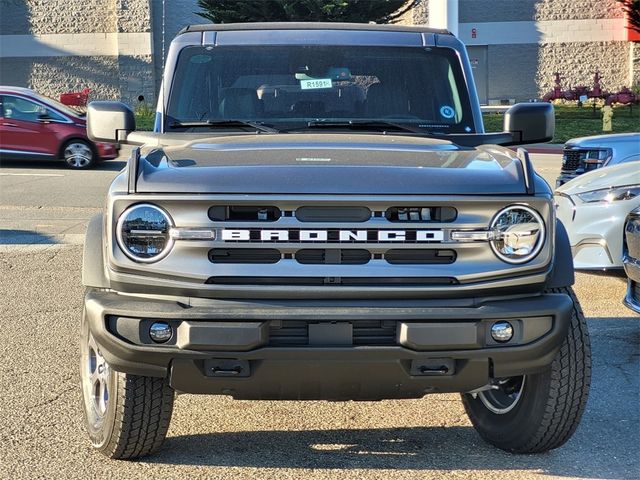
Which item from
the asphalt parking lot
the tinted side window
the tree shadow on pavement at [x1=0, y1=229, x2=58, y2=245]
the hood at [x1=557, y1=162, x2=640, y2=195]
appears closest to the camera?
the asphalt parking lot

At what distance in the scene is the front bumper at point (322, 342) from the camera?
11.5ft

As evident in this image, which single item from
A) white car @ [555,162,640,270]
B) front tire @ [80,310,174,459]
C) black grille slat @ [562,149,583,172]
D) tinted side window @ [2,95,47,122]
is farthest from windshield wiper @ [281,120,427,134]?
tinted side window @ [2,95,47,122]

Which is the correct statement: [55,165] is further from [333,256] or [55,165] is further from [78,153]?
[333,256]

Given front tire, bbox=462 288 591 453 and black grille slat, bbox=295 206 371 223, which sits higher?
black grille slat, bbox=295 206 371 223

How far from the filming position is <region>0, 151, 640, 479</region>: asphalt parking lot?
4.09 meters

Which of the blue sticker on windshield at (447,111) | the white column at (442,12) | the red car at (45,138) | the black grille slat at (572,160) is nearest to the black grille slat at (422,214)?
the blue sticker on windshield at (447,111)

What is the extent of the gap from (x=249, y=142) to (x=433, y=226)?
113 cm

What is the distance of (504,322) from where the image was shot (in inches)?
142

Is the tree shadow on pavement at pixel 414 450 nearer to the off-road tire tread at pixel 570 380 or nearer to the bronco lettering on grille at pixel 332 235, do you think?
the off-road tire tread at pixel 570 380

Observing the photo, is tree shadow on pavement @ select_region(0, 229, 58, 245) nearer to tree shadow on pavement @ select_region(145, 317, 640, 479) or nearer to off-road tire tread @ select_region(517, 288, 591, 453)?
tree shadow on pavement @ select_region(145, 317, 640, 479)

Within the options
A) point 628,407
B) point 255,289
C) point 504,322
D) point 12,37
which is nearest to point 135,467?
point 255,289

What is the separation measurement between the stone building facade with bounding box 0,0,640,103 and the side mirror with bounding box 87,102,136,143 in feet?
119

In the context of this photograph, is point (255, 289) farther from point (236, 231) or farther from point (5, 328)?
point (5, 328)

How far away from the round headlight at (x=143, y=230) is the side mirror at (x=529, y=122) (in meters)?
2.08
